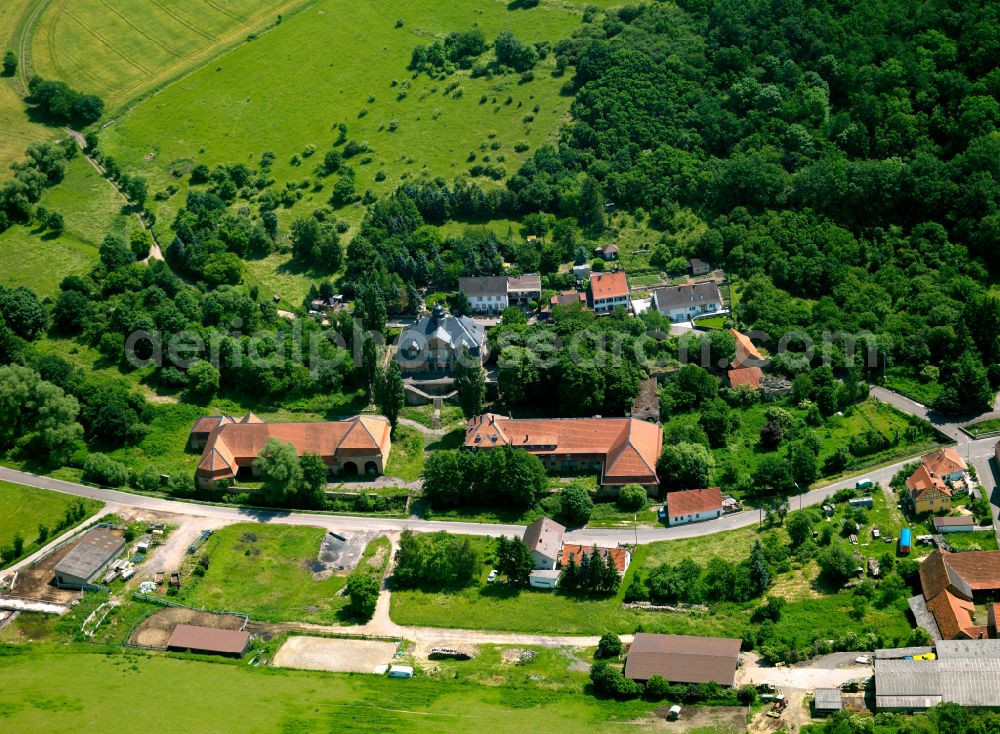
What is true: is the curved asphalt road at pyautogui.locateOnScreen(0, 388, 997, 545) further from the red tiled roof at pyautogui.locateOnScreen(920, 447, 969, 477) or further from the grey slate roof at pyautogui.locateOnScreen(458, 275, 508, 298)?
the grey slate roof at pyautogui.locateOnScreen(458, 275, 508, 298)

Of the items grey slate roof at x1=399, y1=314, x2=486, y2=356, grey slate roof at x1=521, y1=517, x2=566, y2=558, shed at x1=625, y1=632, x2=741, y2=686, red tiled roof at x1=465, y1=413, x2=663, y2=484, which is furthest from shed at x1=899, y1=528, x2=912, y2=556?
grey slate roof at x1=399, y1=314, x2=486, y2=356

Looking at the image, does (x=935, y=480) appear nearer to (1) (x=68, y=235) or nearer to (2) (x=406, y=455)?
(2) (x=406, y=455)

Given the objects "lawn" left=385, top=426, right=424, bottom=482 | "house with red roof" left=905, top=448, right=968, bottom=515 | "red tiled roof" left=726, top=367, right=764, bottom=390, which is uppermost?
"house with red roof" left=905, top=448, right=968, bottom=515

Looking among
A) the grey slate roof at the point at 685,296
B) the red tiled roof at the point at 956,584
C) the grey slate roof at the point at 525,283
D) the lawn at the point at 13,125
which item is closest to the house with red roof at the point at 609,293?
the grey slate roof at the point at 685,296

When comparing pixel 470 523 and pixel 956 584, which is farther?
pixel 470 523

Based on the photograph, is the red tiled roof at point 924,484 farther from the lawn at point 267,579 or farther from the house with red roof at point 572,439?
the lawn at point 267,579

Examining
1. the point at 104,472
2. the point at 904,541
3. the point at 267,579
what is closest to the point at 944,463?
the point at 904,541

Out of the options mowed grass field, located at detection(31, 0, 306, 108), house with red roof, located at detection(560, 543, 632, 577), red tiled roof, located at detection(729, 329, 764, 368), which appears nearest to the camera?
house with red roof, located at detection(560, 543, 632, 577)
